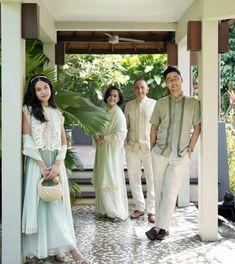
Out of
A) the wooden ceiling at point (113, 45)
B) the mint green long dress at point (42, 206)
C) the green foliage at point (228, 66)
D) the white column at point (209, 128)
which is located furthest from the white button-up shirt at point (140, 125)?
the green foliage at point (228, 66)

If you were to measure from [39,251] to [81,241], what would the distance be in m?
1.14

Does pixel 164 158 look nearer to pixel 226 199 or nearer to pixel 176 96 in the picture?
pixel 176 96

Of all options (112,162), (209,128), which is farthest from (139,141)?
(209,128)

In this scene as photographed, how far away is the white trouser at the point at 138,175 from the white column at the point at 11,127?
2365mm

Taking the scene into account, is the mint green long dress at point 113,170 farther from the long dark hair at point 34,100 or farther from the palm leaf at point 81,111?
the long dark hair at point 34,100

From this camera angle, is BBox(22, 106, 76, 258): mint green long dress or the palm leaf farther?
the palm leaf

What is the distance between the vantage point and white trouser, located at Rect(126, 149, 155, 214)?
6.18 m

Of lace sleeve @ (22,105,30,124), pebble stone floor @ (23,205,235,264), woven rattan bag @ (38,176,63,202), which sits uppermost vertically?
lace sleeve @ (22,105,30,124)

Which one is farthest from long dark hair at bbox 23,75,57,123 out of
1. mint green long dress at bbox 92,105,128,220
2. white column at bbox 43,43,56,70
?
white column at bbox 43,43,56,70

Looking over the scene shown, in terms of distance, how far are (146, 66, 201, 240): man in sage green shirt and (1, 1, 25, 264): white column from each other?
1569 mm

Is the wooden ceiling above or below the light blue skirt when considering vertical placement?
above

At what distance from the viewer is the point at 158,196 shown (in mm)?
5094

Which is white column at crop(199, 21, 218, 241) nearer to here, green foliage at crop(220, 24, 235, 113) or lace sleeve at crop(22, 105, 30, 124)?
lace sleeve at crop(22, 105, 30, 124)

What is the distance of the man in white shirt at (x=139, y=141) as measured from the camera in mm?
6160
